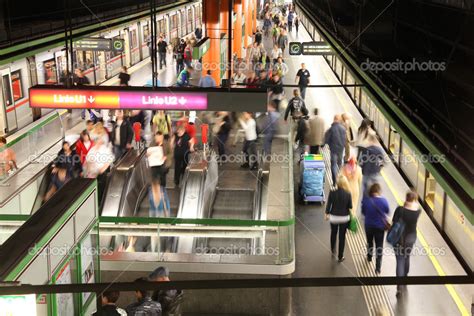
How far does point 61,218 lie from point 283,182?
7107 mm

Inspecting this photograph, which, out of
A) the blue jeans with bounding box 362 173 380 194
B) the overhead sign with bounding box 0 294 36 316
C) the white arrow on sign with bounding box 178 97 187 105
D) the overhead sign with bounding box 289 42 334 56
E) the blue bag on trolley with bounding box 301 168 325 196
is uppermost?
the white arrow on sign with bounding box 178 97 187 105

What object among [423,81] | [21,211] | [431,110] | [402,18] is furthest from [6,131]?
[431,110]

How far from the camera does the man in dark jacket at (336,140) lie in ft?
43.2

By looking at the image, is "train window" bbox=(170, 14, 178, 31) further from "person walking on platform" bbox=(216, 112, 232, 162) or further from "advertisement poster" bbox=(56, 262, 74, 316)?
"advertisement poster" bbox=(56, 262, 74, 316)

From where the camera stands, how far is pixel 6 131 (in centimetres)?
1866

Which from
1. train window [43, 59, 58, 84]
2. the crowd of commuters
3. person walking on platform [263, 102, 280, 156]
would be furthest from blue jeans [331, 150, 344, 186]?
train window [43, 59, 58, 84]

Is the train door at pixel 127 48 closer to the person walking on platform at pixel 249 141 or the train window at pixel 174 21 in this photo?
the train window at pixel 174 21

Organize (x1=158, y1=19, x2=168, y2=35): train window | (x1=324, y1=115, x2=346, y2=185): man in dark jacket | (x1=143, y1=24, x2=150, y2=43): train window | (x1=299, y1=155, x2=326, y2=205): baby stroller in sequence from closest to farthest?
(x1=324, y1=115, x2=346, y2=185): man in dark jacket → (x1=299, y1=155, x2=326, y2=205): baby stroller → (x1=143, y1=24, x2=150, y2=43): train window → (x1=158, y1=19, x2=168, y2=35): train window

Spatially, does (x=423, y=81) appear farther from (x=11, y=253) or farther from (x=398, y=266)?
(x=11, y=253)

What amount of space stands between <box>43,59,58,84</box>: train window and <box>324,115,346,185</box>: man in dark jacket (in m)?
10.8

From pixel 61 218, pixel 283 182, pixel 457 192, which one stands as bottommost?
pixel 283 182

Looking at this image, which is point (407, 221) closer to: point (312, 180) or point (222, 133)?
point (312, 180)

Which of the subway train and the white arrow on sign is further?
the subway train

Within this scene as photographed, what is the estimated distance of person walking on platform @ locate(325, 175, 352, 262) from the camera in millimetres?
9844
